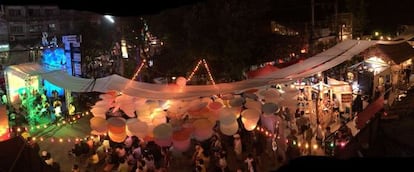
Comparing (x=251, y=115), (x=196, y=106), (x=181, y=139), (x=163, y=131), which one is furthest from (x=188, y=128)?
(x=251, y=115)

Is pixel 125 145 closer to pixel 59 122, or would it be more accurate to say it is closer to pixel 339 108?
pixel 59 122

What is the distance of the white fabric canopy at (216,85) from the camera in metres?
9.54

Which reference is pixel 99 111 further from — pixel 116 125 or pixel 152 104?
pixel 152 104

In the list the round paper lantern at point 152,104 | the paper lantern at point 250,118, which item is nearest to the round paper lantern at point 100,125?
the round paper lantern at point 152,104

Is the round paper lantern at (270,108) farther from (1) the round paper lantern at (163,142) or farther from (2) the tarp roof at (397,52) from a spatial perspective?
(2) the tarp roof at (397,52)

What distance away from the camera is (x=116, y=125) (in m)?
9.38

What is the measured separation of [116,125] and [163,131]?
1028 mm

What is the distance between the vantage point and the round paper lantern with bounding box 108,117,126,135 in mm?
9375

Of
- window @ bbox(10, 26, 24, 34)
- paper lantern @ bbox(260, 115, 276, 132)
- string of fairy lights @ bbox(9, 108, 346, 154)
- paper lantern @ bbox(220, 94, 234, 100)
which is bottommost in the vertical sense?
string of fairy lights @ bbox(9, 108, 346, 154)

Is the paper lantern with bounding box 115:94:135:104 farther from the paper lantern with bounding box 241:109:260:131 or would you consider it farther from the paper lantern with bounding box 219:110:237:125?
the paper lantern with bounding box 241:109:260:131

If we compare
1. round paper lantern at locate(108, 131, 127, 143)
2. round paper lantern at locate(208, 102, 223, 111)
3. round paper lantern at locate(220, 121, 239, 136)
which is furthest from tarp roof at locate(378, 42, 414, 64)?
round paper lantern at locate(108, 131, 127, 143)

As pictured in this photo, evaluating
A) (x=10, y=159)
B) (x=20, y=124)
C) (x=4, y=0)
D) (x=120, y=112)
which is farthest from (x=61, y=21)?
(x=4, y=0)

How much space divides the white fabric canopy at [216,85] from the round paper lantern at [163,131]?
2.04ft

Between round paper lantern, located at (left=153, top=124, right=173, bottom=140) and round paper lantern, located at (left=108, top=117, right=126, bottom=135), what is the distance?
29.3 inches
